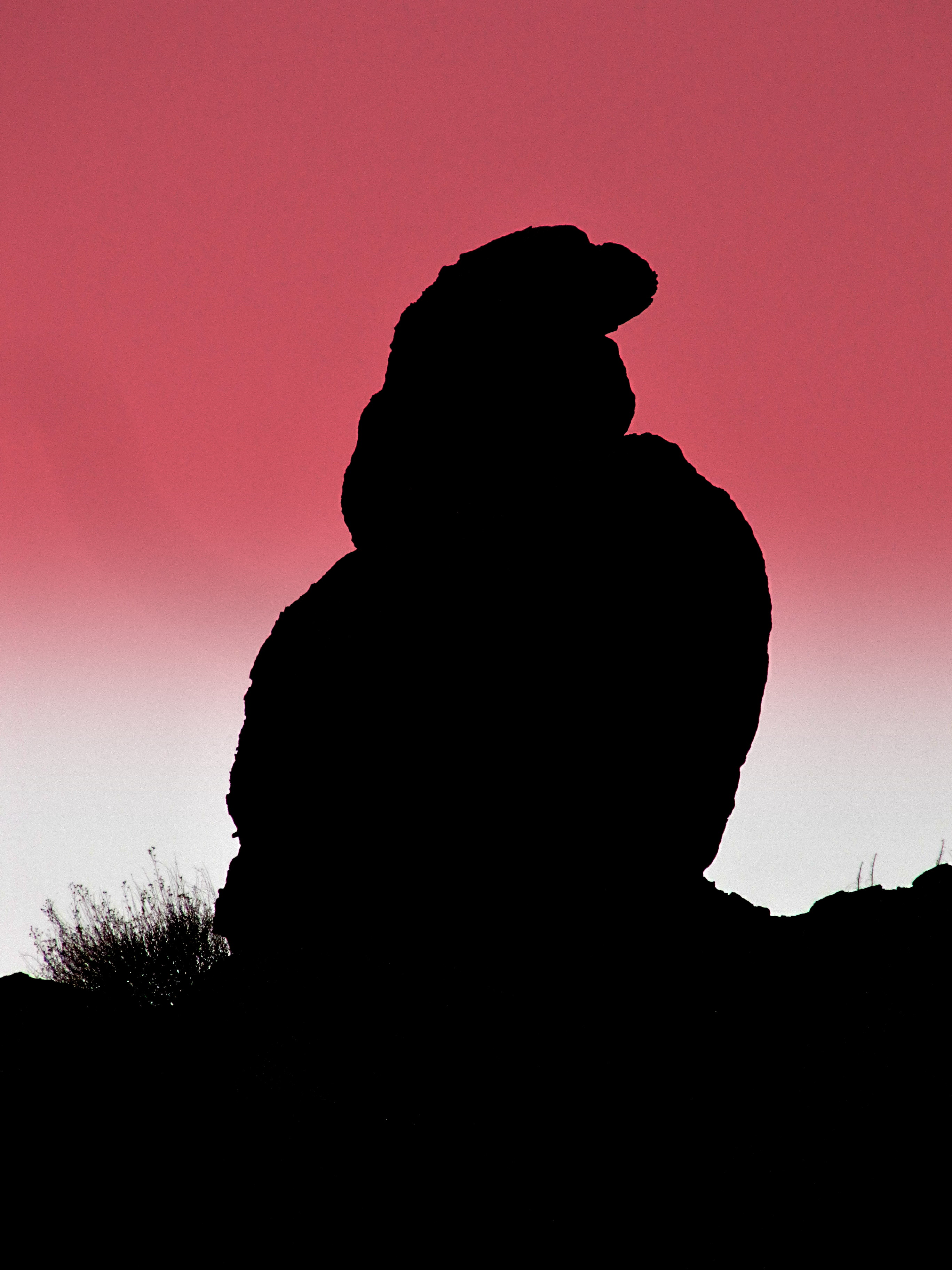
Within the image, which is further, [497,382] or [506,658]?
[497,382]

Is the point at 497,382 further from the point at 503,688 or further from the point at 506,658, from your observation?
the point at 503,688

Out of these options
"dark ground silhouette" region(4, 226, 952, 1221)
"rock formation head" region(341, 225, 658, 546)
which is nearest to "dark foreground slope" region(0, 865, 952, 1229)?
"dark ground silhouette" region(4, 226, 952, 1221)

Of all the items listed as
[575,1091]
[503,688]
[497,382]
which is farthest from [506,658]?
[575,1091]

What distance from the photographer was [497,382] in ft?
17.6

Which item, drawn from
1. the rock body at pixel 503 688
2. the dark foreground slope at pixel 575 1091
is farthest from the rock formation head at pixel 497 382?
the dark foreground slope at pixel 575 1091

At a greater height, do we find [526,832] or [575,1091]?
[526,832]

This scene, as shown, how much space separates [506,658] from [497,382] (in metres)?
1.24

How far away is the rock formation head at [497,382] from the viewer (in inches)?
210

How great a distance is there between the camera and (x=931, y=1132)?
4.61m

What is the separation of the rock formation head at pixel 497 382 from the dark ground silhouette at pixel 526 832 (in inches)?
0.5

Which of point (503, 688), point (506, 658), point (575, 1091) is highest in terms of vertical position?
point (506, 658)

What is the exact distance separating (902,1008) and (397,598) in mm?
2663

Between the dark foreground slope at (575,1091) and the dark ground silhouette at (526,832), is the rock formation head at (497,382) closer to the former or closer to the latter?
the dark ground silhouette at (526,832)

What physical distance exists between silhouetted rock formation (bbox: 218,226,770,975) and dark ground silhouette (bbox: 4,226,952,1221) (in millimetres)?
12
